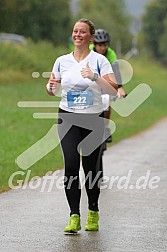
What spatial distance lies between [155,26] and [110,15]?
1398 cm

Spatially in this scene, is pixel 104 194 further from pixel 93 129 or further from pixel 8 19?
pixel 8 19

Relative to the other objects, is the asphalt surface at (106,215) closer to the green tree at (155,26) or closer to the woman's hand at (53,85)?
the woman's hand at (53,85)

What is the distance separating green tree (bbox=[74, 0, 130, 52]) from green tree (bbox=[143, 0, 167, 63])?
11.6 ft

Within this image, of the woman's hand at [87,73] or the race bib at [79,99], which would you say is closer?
the woman's hand at [87,73]

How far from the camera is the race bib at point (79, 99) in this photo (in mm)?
7855

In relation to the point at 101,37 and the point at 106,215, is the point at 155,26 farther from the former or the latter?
the point at 106,215

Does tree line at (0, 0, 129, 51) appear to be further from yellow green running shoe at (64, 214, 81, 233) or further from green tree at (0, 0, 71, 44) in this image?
yellow green running shoe at (64, 214, 81, 233)

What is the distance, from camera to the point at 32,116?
2216cm

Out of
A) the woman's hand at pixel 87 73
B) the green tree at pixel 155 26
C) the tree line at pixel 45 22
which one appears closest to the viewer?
the woman's hand at pixel 87 73

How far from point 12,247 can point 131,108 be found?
70.2 feet

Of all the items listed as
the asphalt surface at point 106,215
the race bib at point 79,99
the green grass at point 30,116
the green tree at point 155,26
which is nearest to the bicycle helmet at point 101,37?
the asphalt surface at point 106,215

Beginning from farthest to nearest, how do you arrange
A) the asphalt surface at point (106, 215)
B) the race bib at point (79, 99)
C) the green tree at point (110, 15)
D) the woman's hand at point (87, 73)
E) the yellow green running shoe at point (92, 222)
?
the green tree at point (110, 15)
the yellow green running shoe at point (92, 222)
the race bib at point (79, 99)
the woman's hand at point (87, 73)
the asphalt surface at point (106, 215)

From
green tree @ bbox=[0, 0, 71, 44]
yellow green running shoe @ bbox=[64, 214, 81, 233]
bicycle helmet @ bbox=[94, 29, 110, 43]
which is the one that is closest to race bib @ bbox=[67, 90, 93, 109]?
yellow green running shoe @ bbox=[64, 214, 81, 233]

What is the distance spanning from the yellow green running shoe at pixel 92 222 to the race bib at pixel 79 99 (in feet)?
3.40
